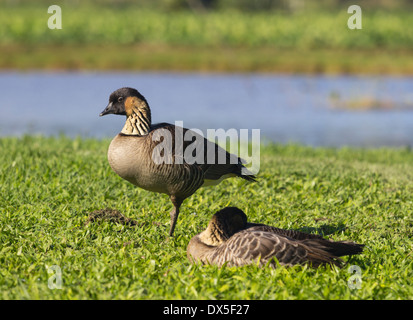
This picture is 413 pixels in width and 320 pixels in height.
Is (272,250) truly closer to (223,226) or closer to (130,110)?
(223,226)

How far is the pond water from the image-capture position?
20797 millimetres

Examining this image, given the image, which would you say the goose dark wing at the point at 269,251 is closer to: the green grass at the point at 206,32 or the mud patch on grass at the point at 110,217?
the mud patch on grass at the point at 110,217

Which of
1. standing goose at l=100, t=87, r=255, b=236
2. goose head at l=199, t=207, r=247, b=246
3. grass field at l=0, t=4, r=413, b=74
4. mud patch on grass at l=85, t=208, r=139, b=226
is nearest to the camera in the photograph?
goose head at l=199, t=207, r=247, b=246

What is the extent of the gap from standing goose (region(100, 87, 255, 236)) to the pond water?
1022 centimetres

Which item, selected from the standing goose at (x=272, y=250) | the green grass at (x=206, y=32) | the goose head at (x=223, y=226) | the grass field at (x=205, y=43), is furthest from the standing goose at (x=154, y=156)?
the green grass at (x=206, y=32)

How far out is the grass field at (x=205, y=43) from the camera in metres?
34.1

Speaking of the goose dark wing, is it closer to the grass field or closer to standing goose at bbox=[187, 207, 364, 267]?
standing goose at bbox=[187, 207, 364, 267]

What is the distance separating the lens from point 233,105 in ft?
86.1

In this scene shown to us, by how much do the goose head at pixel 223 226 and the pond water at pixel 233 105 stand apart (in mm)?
11002

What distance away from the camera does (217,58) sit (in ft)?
113

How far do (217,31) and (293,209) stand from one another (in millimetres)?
31292

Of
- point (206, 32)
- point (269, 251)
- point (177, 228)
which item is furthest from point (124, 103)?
point (206, 32)

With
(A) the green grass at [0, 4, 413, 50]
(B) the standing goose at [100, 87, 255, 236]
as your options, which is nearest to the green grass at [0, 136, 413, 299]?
(B) the standing goose at [100, 87, 255, 236]
